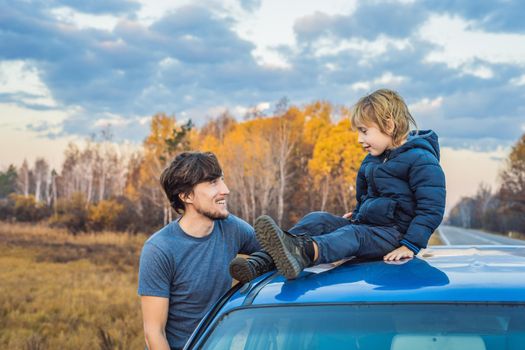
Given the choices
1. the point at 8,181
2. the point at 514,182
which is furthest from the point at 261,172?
Answer: the point at 8,181

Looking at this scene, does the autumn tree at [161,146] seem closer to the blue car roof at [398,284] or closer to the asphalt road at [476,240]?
the asphalt road at [476,240]

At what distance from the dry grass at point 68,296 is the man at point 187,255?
478cm

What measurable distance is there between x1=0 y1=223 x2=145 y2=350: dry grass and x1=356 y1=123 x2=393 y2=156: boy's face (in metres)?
4.79

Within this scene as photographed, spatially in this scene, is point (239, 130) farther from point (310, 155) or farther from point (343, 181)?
point (343, 181)

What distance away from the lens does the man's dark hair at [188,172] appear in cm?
356

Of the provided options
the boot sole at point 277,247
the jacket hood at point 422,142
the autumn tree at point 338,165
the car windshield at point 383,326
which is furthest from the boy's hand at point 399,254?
the autumn tree at point 338,165

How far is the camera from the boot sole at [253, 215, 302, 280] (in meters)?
2.77

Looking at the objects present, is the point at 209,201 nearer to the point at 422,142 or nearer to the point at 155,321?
the point at 155,321

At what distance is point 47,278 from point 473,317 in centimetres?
2130

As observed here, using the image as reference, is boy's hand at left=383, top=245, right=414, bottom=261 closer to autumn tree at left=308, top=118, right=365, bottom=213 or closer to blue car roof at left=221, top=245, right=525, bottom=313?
blue car roof at left=221, top=245, right=525, bottom=313

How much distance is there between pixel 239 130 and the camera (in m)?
72.5

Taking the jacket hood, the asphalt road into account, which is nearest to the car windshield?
the jacket hood

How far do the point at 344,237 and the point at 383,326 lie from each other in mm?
1128

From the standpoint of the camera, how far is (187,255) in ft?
11.3
